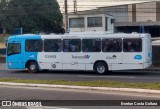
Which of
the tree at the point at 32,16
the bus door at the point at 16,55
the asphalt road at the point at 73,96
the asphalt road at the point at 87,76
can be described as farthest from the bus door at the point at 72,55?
the tree at the point at 32,16

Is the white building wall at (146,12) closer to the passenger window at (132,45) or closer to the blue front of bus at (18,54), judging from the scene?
the blue front of bus at (18,54)

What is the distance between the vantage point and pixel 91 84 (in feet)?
55.5

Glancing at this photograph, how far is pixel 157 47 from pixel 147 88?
15.2m

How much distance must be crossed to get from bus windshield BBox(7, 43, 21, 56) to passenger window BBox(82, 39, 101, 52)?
15.4 ft

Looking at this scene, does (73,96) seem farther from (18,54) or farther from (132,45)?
(18,54)

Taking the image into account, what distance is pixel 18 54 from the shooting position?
88.7 ft

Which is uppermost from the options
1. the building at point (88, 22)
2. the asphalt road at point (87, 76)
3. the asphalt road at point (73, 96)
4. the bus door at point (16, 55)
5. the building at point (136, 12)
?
the building at point (136, 12)

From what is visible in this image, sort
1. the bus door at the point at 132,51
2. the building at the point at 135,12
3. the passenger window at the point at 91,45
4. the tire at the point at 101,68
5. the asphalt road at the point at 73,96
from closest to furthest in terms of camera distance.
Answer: the asphalt road at the point at 73,96
the bus door at the point at 132,51
the tire at the point at 101,68
the passenger window at the point at 91,45
the building at the point at 135,12

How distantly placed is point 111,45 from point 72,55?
2.69 m

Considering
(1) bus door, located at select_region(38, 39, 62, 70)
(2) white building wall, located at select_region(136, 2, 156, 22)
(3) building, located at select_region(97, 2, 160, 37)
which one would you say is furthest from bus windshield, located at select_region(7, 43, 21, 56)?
(2) white building wall, located at select_region(136, 2, 156, 22)

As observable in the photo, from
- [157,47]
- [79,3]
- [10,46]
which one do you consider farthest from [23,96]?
[79,3]

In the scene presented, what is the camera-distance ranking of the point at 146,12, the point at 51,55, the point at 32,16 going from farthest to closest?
the point at 146,12
the point at 32,16
the point at 51,55

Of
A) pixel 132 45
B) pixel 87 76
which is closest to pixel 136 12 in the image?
pixel 132 45

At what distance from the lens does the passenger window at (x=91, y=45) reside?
83.0 feet
